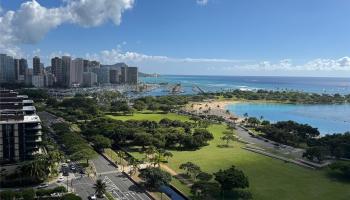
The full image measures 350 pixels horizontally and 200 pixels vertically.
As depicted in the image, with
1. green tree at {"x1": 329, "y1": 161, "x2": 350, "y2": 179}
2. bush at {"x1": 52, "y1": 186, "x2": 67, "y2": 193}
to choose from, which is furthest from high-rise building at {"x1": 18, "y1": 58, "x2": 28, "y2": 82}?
green tree at {"x1": 329, "y1": 161, "x2": 350, "y2": 179}

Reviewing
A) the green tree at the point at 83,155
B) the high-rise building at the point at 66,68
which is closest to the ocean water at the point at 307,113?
the green tree at the point at 83,155

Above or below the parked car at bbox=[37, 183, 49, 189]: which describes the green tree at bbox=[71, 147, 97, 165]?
above

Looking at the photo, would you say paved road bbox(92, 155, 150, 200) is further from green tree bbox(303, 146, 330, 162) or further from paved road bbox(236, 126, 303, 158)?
paved road bbox(236, 126, 303, 158)

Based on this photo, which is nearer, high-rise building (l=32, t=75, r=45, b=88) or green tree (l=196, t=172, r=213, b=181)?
green tree (l=196, t=172, r=213, b=181)

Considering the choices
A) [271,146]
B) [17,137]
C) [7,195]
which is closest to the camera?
[7,195]

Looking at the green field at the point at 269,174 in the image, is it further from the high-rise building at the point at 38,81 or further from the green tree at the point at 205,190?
the high-rise building at the point at 38,81

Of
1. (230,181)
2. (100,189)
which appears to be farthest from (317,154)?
(100,189)

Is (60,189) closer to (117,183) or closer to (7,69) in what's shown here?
(117,183)
